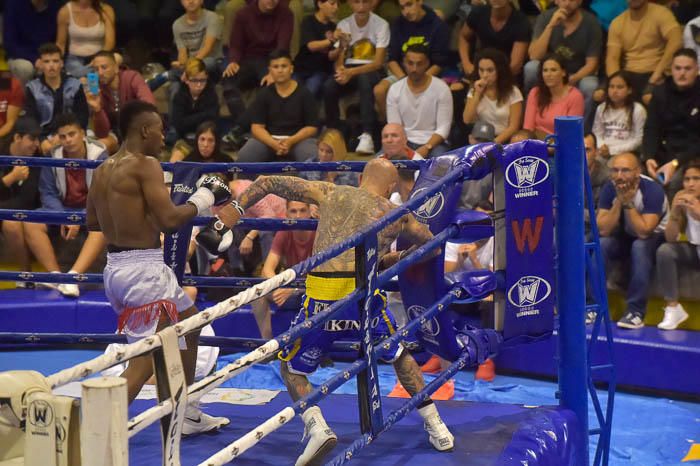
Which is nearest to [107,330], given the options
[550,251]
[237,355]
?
[237,355]

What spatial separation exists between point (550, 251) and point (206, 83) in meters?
4.96

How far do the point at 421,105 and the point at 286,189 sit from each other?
13.5ft

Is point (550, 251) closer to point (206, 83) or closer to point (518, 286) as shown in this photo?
point (518, 286)

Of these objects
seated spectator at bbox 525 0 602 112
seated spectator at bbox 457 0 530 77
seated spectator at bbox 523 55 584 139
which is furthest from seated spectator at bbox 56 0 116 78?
seated spectator at bbox 523 55 584 139

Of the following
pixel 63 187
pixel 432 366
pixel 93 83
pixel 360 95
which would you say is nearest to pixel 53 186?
pixel 63 187

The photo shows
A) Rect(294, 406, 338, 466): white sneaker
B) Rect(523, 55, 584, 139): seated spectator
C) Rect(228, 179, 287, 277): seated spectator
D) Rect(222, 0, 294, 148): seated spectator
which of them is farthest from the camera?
Rect(222, 0, 294, 148): seated spectator

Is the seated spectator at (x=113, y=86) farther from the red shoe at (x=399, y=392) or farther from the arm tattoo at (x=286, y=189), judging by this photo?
the arm tattoo at (x=286, y=189)

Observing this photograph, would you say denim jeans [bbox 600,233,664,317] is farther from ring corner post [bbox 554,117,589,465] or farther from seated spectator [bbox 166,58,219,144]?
seated spectator [bbox 166,58,219,144]

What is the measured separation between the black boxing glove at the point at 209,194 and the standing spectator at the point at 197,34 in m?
5.25

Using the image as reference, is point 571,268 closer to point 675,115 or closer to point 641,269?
point 641,269

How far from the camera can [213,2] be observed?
30.7ft

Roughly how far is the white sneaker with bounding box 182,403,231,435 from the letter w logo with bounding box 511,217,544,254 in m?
1.23

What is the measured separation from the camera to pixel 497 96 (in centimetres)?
741

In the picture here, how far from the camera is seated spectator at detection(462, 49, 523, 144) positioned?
735cm
